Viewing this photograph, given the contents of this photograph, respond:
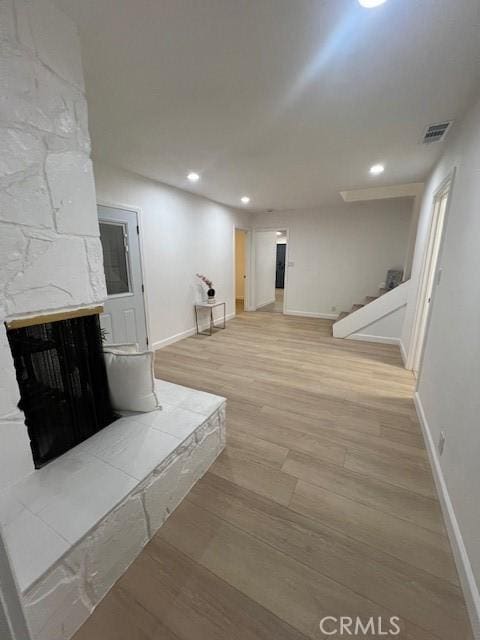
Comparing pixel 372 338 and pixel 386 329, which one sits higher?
pixel 386 329

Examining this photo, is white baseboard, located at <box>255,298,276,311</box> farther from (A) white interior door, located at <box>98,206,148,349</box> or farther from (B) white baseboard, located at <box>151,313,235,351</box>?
(A) white interior door, located at <box>98,206,148,349</box>

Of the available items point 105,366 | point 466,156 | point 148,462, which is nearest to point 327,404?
point 148,462

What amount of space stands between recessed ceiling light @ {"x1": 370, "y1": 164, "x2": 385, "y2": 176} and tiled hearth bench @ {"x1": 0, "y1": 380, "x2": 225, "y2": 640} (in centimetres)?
342

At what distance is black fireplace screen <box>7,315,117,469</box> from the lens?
1211 millimetres

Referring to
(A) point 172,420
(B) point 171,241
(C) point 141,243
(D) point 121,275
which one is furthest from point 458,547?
(B) point 171,241

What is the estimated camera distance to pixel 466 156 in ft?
5.96

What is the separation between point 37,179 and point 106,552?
5.21 feet

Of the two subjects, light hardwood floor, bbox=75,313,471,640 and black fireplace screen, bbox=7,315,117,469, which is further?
black fireplace screen, bbox=7,315,117,469

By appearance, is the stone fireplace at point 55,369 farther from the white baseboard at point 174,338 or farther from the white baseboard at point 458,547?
the white baseboard at point 174,338

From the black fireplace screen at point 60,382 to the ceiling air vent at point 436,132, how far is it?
302 cm

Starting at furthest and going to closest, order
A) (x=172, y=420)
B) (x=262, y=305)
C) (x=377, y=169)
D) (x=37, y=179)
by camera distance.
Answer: (x=262, y=305), (x=377, y=169), (x=172, y=420), (x=37, y=179)

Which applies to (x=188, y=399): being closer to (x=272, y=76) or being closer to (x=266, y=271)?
(x=272, y=76)

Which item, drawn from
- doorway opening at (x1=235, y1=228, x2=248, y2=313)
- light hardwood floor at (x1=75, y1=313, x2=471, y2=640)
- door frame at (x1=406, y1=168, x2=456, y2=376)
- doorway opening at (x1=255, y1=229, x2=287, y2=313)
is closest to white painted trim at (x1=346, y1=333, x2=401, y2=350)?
door frame at (x1=406, y1=168, x2=456, y2=376)

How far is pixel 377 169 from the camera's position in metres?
3.20
